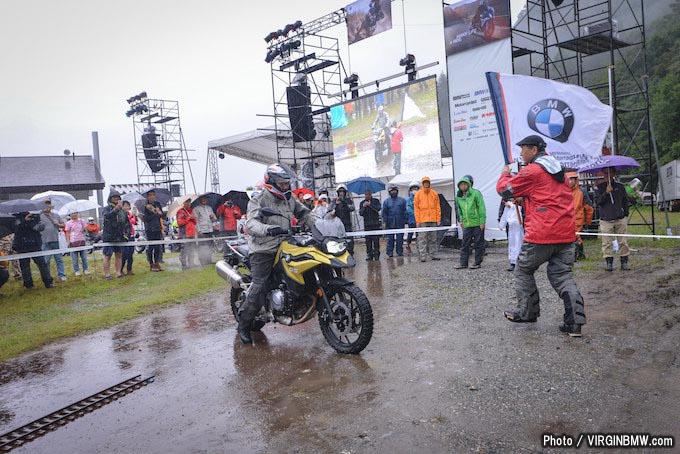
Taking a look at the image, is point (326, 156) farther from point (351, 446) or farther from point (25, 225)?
point (351, 446)

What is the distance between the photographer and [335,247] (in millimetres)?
5137

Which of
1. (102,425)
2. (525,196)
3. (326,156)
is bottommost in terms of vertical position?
(102,425)

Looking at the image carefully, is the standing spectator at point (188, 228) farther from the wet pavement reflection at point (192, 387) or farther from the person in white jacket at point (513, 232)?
the person in white jacket at point (513, 232)

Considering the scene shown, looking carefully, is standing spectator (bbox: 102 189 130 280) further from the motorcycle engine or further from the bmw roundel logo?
the bmw roundel logo

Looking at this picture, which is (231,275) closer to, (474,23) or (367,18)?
(474,23)

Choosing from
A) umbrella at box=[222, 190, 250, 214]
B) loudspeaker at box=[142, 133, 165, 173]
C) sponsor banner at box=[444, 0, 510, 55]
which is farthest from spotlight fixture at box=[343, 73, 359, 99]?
loudspeaker at box=[142, 133, 165, 173]

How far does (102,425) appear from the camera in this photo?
3.98m

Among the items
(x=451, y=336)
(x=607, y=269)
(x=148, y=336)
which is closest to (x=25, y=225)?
(x=148, y=336)

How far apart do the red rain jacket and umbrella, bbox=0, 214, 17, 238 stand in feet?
34.5

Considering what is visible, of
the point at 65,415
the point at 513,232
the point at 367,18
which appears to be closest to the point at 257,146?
the point at 367,18

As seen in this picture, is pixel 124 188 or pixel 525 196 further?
pixel 124 188

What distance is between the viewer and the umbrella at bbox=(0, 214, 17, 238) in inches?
428

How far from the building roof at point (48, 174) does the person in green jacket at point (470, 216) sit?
3201 cm

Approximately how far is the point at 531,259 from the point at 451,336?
1207 mm
